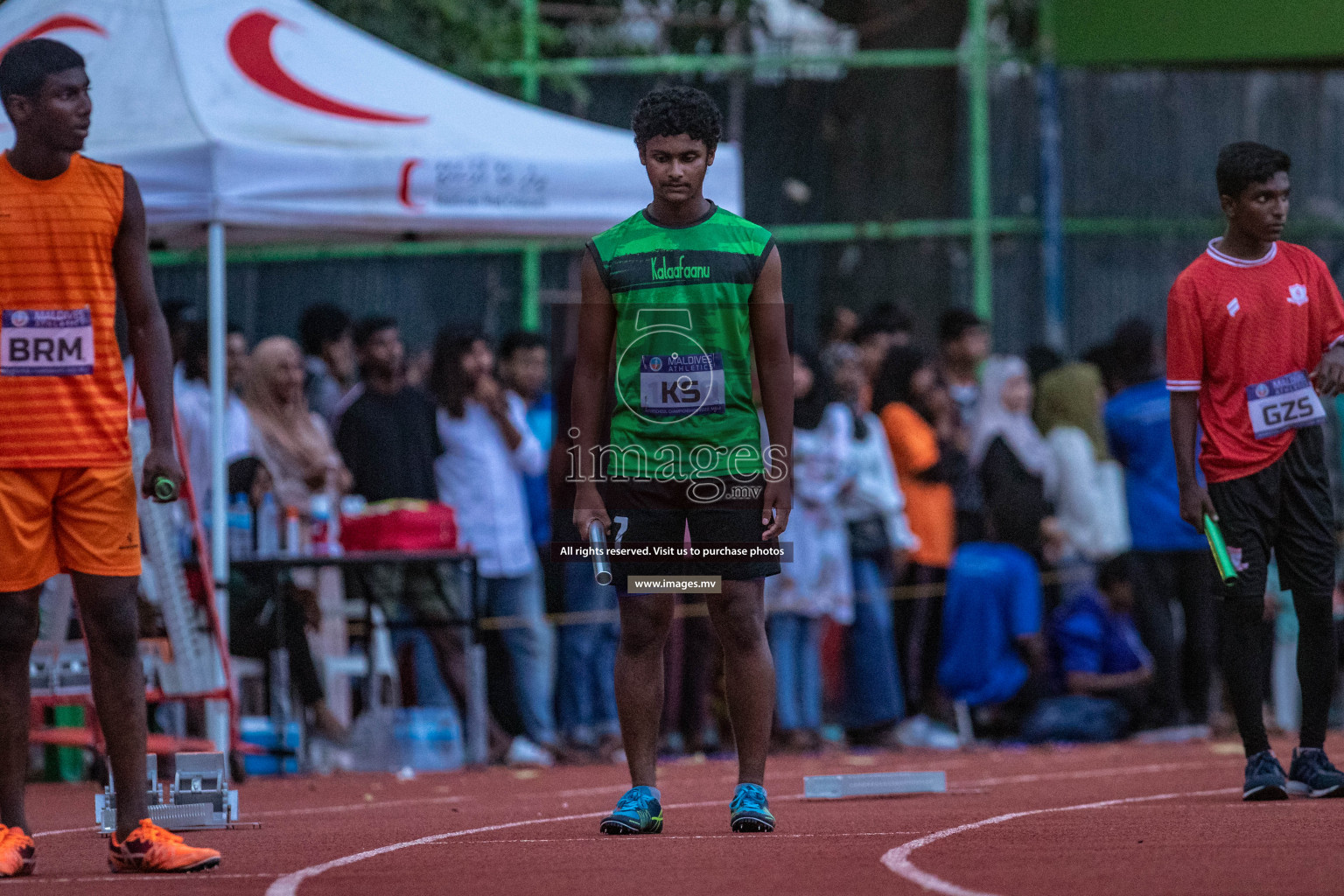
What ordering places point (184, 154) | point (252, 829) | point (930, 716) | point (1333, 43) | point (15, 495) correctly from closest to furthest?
1. point (15, 495)
2. point (252, 829)
3. point (184, 154)
4. point (930, 716)
5. point (1333, 43)

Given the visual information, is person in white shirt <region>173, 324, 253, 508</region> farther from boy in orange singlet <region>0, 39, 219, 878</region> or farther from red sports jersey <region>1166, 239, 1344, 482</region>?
red sports jersey <region>1166, 239, 1344, 482</region>

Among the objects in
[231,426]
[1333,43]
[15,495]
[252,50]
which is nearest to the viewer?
[15,495]

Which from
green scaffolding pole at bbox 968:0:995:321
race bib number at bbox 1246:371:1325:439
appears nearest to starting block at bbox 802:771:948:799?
race bib number at bbox 1246:371:1325:439

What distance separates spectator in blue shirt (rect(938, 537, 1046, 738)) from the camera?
12.3 meters

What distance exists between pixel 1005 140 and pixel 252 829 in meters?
10.2

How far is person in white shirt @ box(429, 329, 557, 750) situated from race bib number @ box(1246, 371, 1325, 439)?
16.4 feet

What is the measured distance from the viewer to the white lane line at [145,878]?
567 cm

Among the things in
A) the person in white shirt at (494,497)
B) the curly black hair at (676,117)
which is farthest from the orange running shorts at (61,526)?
the person in white shirt at (494,497)

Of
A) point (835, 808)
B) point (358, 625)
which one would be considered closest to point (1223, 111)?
point (358, 625)

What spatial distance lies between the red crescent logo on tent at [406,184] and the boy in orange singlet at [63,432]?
4.26 meters

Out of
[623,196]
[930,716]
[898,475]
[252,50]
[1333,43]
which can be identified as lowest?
[930,716]

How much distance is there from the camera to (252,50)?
10.4m

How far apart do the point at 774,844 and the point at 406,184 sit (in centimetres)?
506

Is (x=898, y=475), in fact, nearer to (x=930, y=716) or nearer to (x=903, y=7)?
(x=930, y=716)
